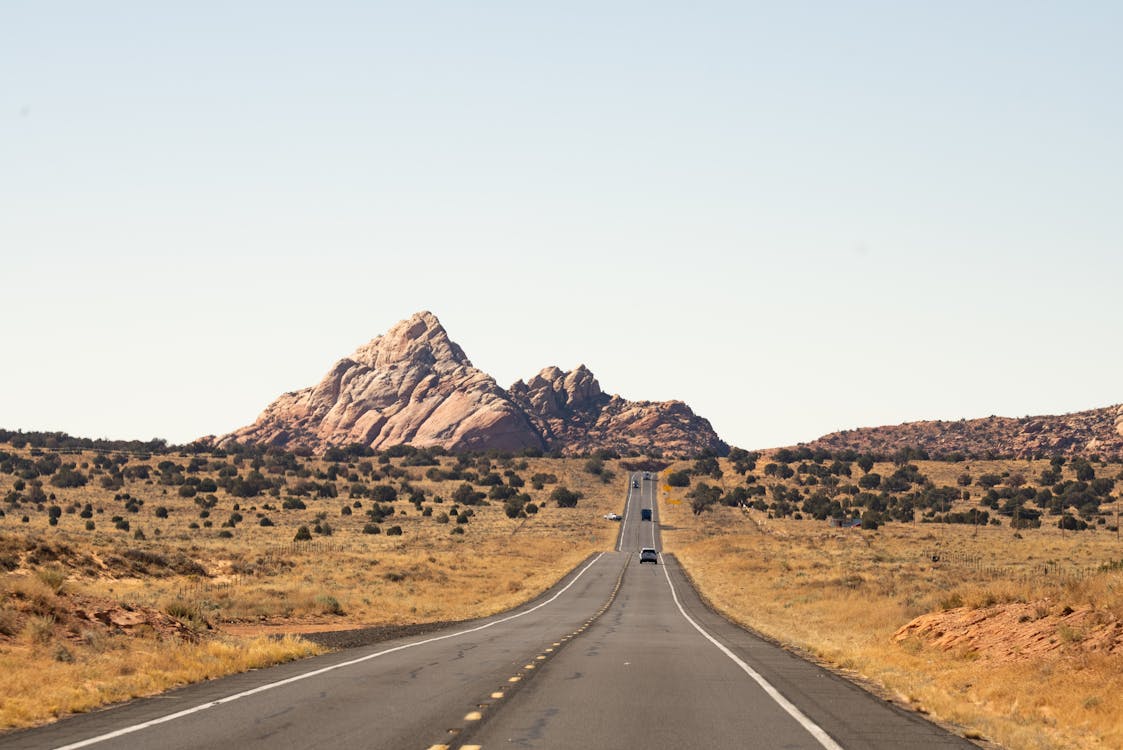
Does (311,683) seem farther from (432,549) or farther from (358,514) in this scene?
(358,514)

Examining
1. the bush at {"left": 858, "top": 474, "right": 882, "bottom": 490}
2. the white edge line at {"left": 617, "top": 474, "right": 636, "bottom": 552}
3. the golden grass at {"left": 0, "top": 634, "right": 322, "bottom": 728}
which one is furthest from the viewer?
the bush at {"left": 858, "top": 474, "right": 882, "bottom": 490}

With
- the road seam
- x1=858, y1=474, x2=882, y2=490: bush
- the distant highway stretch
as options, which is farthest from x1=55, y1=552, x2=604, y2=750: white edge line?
x1=858, y1=474, x2=882, y2=490: bush

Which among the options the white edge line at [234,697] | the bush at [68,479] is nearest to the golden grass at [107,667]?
Answer: the white edge line at [234,697]

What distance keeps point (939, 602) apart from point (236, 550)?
4989cm

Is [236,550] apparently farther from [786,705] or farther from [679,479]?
[679,479]

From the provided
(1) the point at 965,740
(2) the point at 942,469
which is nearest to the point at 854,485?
(2) the point at 942,469

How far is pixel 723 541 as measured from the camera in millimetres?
97625

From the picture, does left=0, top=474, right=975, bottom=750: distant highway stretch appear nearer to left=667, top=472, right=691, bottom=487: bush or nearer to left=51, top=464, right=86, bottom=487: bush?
left=51, top=464, right=86, bottom=487: bush

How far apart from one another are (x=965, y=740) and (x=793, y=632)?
72.3 feet

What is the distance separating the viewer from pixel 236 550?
6975cm

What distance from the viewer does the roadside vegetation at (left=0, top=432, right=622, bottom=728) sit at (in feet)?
71.5

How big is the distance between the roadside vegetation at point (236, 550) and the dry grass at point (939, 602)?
11.5m

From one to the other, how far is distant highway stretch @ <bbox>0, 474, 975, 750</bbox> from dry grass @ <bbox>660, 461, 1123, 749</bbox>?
4.73ft

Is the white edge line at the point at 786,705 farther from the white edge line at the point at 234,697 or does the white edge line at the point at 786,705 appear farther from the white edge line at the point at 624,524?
the white edge line at the point at 624,524
